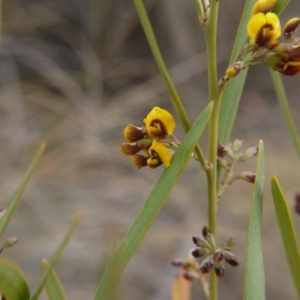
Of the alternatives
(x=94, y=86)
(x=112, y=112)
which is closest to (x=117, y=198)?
(x=112, y=112)

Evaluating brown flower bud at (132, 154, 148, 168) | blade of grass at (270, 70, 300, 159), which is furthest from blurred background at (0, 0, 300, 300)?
brown flower bud at (132, 154, 148, 168)

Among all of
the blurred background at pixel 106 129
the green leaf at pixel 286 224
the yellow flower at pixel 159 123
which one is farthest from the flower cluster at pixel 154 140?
the blurred background at pixel 106 129

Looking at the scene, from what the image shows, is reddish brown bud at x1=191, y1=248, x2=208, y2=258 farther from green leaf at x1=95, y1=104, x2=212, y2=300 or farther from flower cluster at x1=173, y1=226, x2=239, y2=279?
green leaf at x1=95, y1=104, x2=212, y2=300

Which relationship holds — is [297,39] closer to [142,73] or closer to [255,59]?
[255,59]

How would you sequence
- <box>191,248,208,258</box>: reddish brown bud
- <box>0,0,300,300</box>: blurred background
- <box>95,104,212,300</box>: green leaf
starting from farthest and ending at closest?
<box>0,0,300,300</box>: blurred background
<box>191,248,208,258</box>: reddish brown bud
<box>95,104,212,300</box>: green leaf

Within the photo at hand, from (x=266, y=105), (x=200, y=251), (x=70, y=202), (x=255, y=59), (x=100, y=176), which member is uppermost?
(x=266, y=105)

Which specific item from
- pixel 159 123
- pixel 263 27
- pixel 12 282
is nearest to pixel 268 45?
pixel 263 27

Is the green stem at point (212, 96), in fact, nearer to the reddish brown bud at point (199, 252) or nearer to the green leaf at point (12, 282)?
the reddish brown bud at point (199, 252)
